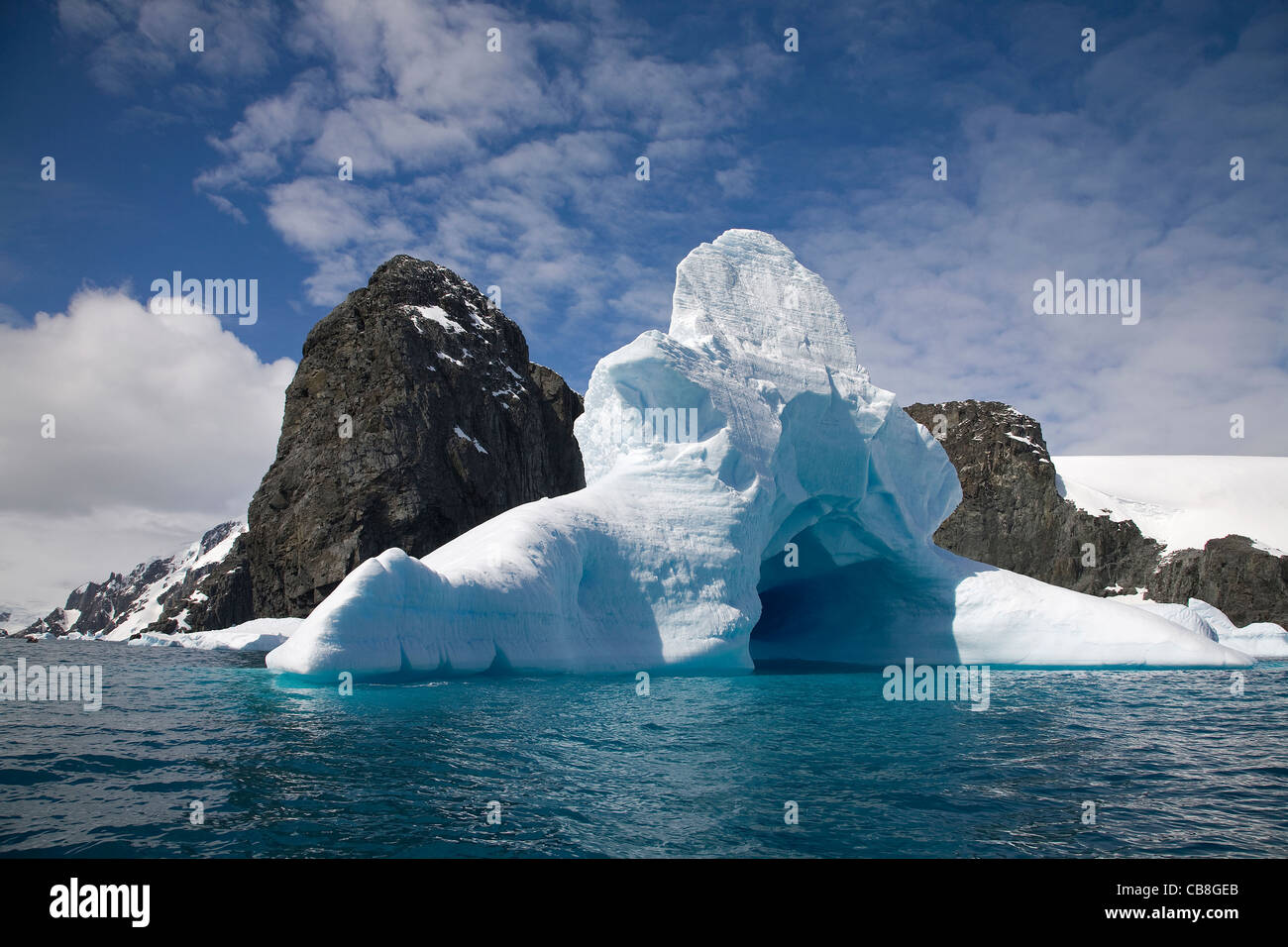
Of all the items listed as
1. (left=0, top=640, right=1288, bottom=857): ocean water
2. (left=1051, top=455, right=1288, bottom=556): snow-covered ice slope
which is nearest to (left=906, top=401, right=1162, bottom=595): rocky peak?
(left=1051, top=455, right=1288, bottom=556): snow-covered ice slope

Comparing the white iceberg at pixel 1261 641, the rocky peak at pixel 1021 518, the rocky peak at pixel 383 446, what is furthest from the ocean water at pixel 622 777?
the rocky peak at pixel 1021 518

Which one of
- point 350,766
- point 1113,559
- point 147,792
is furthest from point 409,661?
point 1113,559

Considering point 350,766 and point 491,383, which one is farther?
point 491,383

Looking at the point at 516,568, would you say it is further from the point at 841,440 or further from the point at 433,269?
the point at 433,269

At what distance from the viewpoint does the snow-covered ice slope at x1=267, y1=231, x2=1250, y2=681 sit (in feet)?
43.0

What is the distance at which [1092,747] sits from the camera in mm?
8898

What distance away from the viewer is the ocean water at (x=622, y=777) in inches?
205

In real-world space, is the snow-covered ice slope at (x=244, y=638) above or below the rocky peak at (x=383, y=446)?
below

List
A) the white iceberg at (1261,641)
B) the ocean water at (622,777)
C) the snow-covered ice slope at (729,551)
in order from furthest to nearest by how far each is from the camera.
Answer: the white iceberg at (1261,641), the snow-covered ice slope at (729,551), the ocean water at (622,777)

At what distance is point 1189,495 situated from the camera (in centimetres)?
6825

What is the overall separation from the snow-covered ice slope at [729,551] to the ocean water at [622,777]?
155 centimetres

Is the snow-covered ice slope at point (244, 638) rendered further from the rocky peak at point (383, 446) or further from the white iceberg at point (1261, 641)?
the white iceberg at point (1261, 641)

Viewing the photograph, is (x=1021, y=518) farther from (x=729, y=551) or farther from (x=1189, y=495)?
(x=729, y=551)
